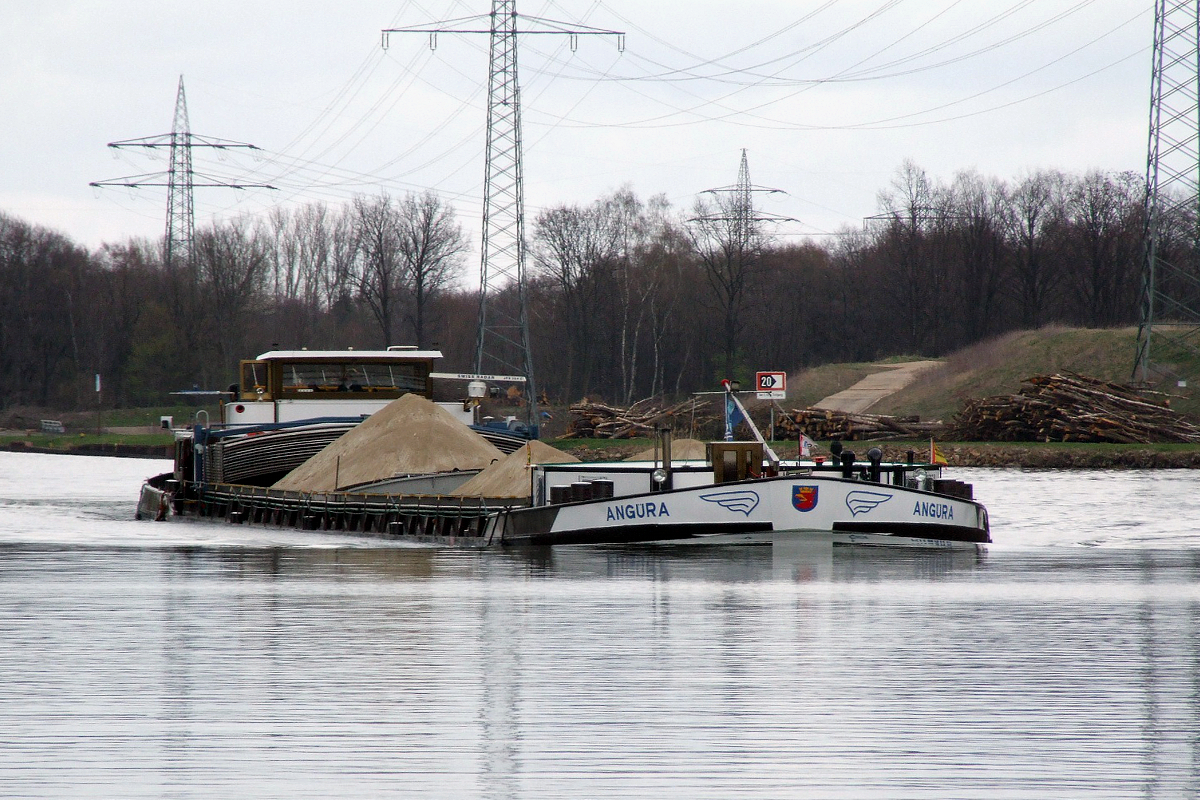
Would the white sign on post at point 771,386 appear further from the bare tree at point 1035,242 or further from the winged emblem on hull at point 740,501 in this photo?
the bare tree at point 1035,242

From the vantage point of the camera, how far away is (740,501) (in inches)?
906

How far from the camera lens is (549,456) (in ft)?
101

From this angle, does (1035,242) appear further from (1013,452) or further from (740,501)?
(740,501)

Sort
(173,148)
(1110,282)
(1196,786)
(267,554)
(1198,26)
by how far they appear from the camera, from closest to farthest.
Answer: (1196,786) < (267,554) < (1198,26) < (173,148) < (1110,282)

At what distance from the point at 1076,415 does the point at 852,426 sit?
9593mm

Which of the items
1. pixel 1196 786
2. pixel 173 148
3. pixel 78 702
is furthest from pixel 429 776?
pixel 173 148

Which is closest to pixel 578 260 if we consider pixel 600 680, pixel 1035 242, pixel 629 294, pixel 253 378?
Answer: pixel 629 294

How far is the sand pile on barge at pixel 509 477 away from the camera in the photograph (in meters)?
28.8

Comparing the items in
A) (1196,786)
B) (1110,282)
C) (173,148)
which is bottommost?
(1196,786)

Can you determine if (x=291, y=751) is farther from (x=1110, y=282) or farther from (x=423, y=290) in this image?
(x=423, y=290)

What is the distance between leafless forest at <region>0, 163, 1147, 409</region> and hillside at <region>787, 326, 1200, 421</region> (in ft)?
72.5

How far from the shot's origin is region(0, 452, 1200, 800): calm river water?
7973mm

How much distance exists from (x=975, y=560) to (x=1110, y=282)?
76.0m

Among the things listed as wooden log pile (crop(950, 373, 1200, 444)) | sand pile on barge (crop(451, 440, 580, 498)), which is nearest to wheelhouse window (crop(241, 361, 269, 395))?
sand pile on barge (crop(451, 440, 580, 498))
